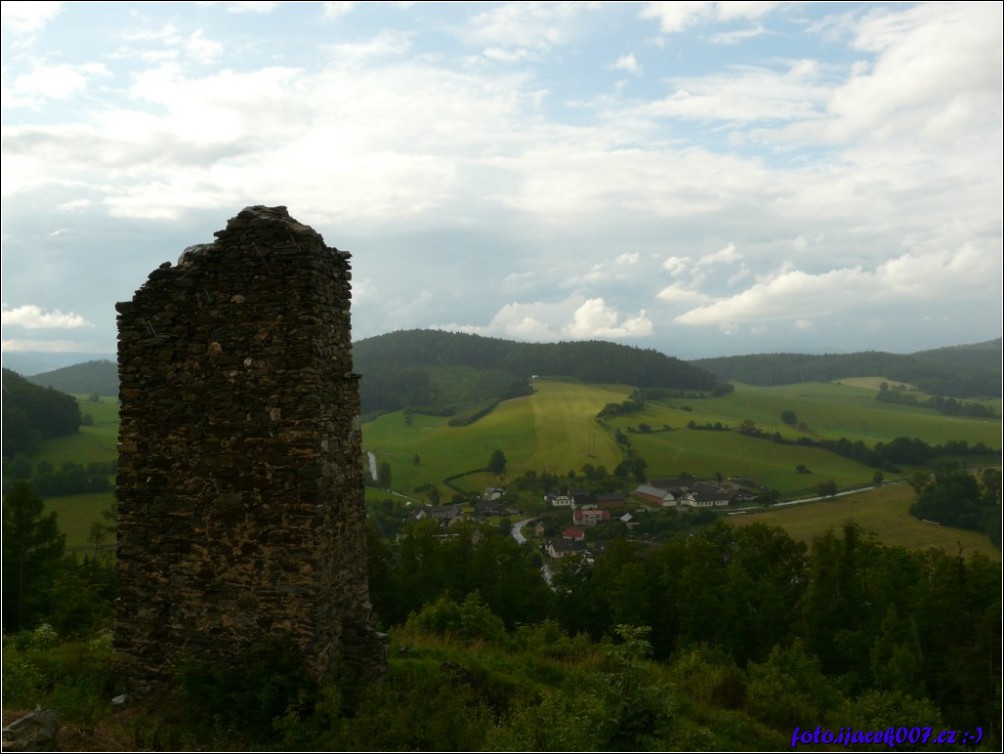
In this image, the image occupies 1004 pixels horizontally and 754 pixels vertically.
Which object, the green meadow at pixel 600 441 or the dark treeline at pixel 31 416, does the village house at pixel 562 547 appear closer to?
the green meadow at pixel 600 441

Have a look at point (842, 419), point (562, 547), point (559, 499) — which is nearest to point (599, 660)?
point (562, 547)

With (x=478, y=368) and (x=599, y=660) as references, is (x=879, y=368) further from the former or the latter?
(x=599, y=660)

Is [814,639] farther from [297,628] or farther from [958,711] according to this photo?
[297,628]

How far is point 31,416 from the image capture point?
203 feet

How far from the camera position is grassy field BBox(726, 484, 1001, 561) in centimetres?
4847

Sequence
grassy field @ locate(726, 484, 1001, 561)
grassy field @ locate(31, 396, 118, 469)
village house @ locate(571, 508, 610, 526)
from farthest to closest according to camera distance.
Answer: grassy field @ locate(31, 396, 118, 469)
village house @ locate(571, 508, 610, 526)
grassy field @ locate(726, 484, 1001, 561)

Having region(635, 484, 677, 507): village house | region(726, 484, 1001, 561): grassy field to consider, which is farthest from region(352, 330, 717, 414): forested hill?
region(726, 484, 1001, 561): grassy field

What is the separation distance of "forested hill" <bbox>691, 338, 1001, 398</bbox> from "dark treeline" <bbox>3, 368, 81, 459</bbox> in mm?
139322

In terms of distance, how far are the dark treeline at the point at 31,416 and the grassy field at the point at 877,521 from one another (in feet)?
205

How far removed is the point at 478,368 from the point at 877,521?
3376 inches

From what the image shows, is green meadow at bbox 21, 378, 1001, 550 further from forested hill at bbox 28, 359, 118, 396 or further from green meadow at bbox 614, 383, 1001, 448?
forested hill at bbox 28, 359, 118, 396

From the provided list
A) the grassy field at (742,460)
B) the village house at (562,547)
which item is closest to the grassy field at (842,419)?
the grassy field at (742,460)

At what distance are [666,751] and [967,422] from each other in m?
121

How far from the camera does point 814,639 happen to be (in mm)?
21078
